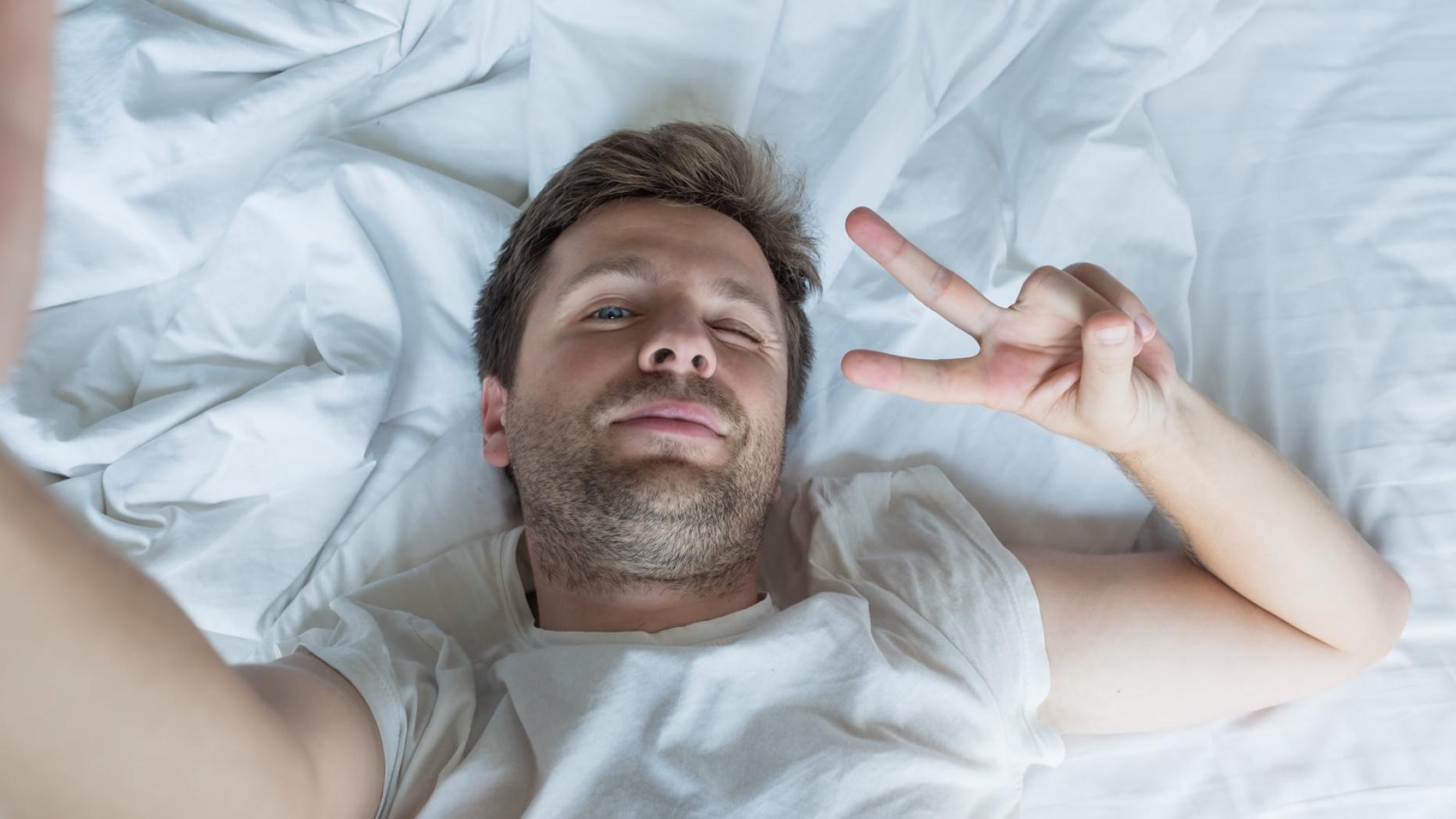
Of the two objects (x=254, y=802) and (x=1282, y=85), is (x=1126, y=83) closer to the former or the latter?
(x=1282, y=85)

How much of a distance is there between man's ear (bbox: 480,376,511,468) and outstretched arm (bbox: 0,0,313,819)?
660 millimetres

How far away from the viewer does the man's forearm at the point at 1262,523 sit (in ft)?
3.56

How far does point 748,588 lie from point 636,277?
15.7 inches

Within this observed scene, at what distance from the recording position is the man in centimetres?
102

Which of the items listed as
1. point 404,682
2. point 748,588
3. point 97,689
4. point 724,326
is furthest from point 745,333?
point 97,689

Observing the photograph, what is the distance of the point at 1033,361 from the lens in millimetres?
1031

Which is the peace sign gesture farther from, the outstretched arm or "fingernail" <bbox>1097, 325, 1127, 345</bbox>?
the outstretched arm

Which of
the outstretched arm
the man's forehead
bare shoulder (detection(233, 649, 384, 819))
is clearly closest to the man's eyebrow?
the man's forehead

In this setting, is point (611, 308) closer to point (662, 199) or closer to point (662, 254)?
point (662, 254)

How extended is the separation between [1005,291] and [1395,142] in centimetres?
61

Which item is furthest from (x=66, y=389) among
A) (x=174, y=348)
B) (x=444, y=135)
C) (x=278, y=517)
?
(x=444, y=135)

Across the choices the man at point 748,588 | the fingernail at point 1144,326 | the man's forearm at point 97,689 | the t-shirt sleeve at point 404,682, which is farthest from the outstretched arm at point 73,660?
the fingernail at point 1144,326

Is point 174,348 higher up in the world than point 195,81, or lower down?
lower down

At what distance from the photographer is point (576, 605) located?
4.05ft
